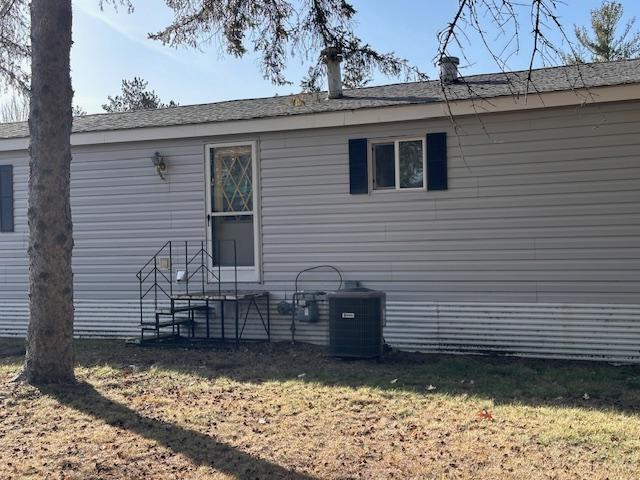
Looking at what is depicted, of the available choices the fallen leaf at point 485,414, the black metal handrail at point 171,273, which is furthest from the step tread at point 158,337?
the fallen leaf at point 485,414

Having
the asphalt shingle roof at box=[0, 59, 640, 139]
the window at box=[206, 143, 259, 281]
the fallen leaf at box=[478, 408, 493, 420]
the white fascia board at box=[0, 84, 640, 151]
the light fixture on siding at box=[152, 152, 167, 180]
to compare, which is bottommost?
the fallen leaf at box=[478, 408, 493, 420]

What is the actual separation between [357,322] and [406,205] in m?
1.69

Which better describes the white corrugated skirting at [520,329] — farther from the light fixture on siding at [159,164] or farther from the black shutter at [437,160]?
the light fixture on siding at [159,164]

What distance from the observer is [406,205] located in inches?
328

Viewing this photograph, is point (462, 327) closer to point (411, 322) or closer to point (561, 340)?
point (411, 322)

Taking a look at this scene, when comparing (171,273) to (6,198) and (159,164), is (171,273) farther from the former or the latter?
(6,198)

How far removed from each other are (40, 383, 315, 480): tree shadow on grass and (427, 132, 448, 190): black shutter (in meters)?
4.47

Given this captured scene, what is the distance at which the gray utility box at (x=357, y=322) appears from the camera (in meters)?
7.62

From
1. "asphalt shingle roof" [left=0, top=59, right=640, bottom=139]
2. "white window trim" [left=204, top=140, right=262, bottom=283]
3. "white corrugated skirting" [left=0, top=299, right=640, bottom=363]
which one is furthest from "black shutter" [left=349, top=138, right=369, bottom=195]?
"white corrugated skirting" [left=0, top=299, right=640, bottom=363]

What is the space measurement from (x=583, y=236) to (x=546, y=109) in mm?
1549

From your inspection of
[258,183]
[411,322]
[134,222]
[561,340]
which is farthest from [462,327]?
[134,222]

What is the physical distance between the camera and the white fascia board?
24.0 ft

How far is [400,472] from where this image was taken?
4.13 metres

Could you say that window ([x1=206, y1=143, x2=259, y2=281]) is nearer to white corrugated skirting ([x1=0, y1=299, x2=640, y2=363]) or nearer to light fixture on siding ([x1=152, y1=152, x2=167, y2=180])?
light fixture on siding ([x1=152, y1=152, x2=167, y2=180])
